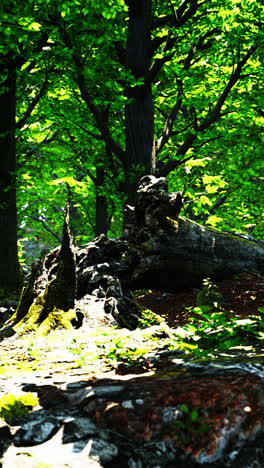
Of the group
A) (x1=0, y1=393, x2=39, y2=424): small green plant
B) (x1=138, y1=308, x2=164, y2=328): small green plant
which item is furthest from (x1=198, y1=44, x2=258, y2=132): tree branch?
(x1=0, y1=393, x2=39, y2=424): small green plant

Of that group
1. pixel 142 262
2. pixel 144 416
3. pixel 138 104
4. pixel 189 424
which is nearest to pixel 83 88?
pixel 138 104

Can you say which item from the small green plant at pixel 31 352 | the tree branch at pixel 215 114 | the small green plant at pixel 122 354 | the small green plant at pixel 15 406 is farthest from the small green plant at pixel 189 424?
the tree branch at pixel 215 114

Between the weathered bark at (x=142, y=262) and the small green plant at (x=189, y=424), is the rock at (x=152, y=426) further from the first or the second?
the weathered bark at (x=142, y=262)

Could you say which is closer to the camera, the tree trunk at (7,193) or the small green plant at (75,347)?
the small green plant at (75,347)

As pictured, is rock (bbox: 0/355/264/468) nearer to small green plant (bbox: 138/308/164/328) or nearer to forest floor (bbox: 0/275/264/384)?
forest floor (bbox: 0/275/264/384)

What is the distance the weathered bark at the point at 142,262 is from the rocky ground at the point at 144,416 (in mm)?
2828

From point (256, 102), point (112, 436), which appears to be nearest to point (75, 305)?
point (112, 436)

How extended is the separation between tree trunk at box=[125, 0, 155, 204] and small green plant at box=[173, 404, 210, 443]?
10075mm

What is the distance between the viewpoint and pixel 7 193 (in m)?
13.0

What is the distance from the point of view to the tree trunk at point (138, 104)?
12148 millimetres

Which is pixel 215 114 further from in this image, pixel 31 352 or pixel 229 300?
pixel 31 352

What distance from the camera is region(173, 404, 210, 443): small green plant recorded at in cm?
209

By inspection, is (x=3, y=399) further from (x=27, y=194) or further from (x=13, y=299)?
(x=27, y=194)

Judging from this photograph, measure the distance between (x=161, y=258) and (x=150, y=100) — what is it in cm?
673
